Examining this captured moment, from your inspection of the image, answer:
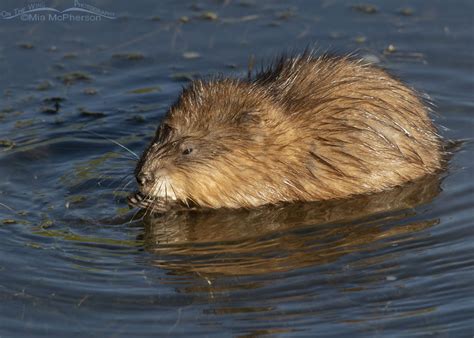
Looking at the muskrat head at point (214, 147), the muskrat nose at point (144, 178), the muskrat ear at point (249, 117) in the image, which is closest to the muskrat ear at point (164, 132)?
the muskrat head at point (214, 147)

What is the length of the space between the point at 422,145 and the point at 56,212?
2.75 metres

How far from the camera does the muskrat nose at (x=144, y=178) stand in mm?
8312

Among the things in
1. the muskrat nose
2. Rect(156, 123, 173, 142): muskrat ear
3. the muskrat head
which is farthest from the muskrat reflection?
Rect(156, 123, 173, 142): muskrat ear

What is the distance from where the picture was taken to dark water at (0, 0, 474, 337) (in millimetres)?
6980

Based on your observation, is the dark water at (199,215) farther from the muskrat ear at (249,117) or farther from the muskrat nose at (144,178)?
the muskrat ear at (249,117)

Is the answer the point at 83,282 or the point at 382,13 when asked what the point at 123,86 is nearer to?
the point at 382,13

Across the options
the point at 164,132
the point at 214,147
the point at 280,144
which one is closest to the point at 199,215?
the point at 214,147

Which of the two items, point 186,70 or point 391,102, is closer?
point 391,102

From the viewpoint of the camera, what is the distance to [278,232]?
8266 millimetres

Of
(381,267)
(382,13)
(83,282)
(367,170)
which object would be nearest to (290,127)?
(367,170)

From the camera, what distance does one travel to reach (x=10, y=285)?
7.38 metres

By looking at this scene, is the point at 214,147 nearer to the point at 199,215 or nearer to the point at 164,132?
the point at 164,132

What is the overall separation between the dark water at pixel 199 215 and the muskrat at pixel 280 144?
16 centimetres

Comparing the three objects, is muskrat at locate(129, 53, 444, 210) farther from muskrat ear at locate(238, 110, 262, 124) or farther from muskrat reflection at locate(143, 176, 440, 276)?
muskrat reflection at locate(143, 176, 440, 276)
